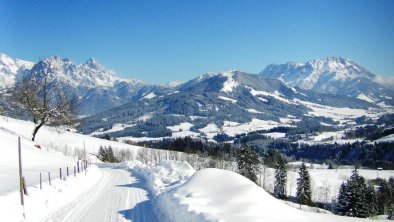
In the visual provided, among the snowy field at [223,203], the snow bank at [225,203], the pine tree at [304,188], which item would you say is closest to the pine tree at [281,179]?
the pine tree at [304,188]

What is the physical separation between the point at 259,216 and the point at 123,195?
1434cm

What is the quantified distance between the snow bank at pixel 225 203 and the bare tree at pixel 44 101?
42.4 metres

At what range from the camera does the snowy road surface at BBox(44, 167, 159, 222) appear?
20500mm

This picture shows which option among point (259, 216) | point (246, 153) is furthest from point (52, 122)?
point (246, 153)

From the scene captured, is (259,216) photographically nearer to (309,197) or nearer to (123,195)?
(123,195)

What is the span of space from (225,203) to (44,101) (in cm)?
5108

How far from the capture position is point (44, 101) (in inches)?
2515

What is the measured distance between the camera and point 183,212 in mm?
19172

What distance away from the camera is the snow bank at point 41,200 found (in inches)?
702

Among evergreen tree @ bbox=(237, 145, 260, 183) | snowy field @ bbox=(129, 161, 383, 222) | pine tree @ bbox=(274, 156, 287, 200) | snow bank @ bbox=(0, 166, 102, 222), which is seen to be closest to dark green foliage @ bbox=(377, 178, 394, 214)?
pine tree @ bbox=(274, 156, 287, 200)

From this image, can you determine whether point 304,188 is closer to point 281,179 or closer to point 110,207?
point 281,179

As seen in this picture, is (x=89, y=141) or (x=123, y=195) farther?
(x=89, y=141)

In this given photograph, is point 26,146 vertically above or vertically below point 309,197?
above

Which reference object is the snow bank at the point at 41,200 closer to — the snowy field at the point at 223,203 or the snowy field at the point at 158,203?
the snowy field at the point at 158,203
